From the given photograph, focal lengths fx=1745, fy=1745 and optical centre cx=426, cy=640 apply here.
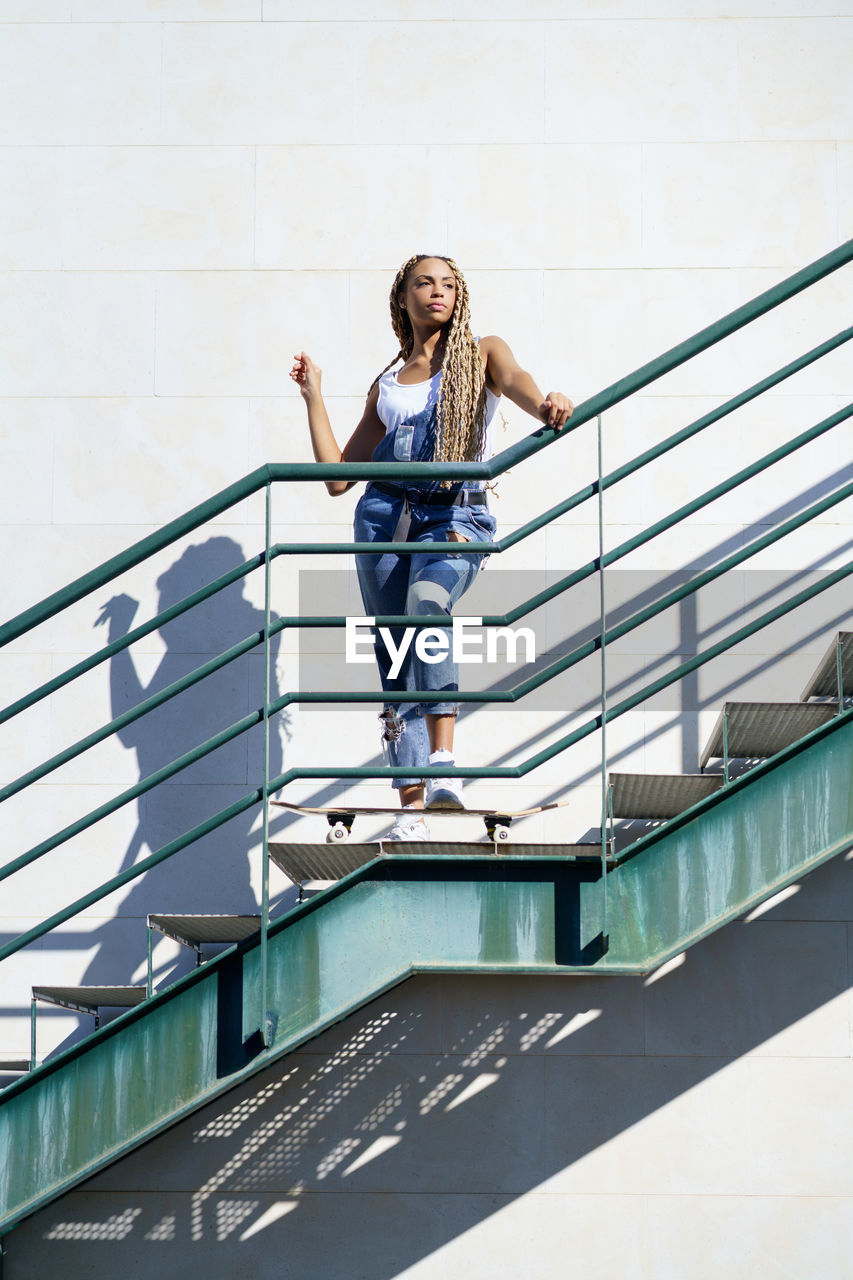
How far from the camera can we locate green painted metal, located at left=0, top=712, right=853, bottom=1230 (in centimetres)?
451

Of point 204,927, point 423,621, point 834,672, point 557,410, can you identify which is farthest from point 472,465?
point 204,927

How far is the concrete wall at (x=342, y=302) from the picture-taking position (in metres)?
6.52

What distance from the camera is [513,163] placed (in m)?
6.91

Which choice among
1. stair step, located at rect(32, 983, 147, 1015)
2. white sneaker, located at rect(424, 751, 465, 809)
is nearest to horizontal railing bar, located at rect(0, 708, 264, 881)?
white sneaker, located at rect(424, 751, 465, 809)

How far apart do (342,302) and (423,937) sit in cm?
312

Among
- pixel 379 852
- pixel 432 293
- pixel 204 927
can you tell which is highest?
pixel 432 293

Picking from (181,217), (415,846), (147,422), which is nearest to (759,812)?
(415,846)

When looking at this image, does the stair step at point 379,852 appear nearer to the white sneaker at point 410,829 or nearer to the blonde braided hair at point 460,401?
the white sneaker at point 410,829

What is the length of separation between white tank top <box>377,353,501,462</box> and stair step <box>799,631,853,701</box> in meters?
1.21

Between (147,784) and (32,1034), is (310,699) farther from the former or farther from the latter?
(32,1034)

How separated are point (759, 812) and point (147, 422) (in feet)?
10.5

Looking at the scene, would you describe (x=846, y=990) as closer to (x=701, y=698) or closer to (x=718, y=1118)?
(x=718, y=1118)

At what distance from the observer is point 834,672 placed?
5344 mm

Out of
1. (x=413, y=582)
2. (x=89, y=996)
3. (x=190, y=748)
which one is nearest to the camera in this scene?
(x=413, y=582)
